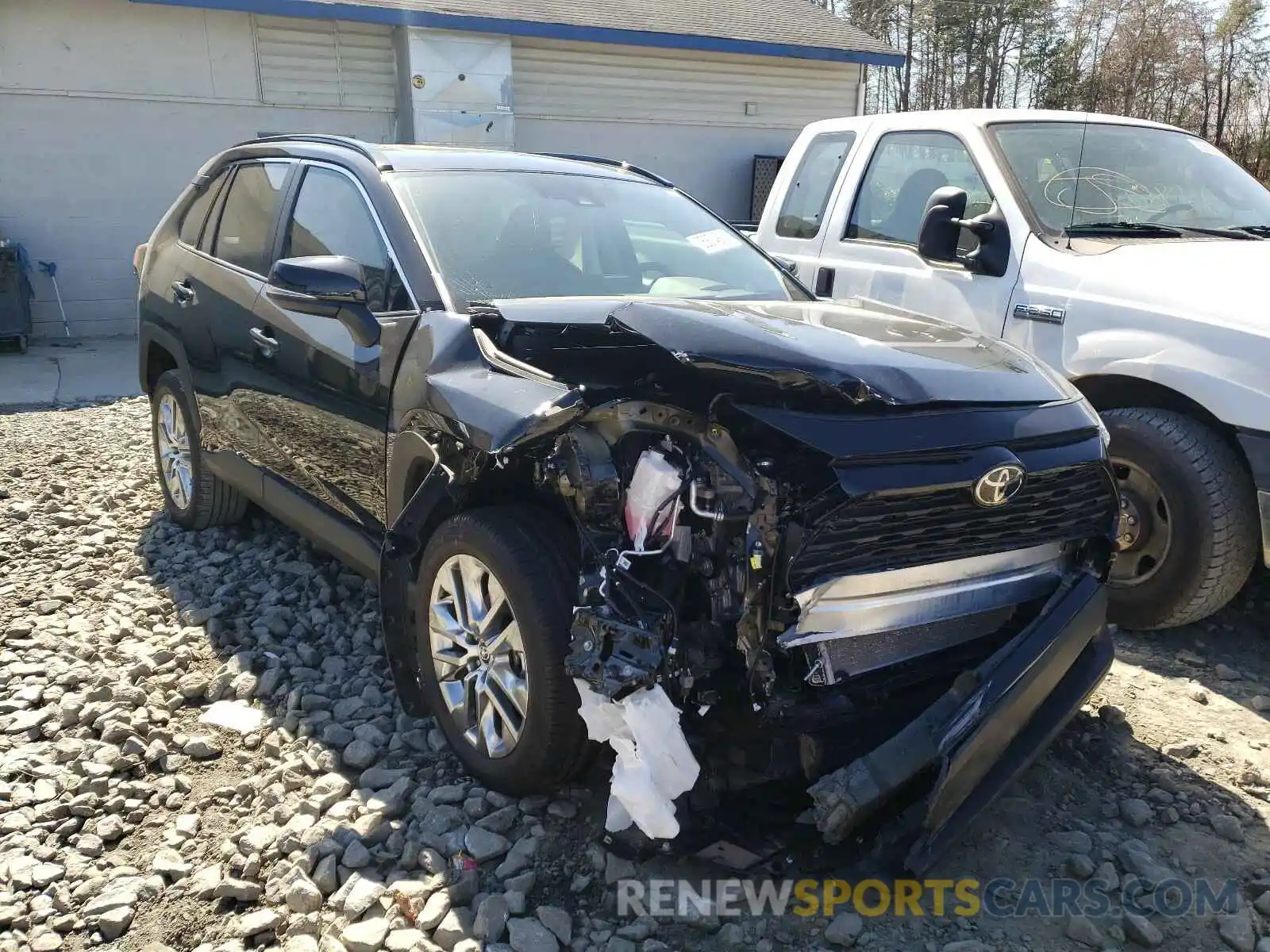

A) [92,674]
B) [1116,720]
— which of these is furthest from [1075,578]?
[92,674]

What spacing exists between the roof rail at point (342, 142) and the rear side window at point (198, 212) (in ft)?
0.79

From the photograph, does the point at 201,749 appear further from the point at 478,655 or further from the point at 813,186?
the point at 813,186

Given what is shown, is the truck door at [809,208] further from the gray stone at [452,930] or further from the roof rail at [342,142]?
the gray stone at [452,930]

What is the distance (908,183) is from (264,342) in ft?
11.1

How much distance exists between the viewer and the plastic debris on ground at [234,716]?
3.36 meters

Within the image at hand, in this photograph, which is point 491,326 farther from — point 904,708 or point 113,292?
point 113,292

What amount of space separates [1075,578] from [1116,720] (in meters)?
0.92

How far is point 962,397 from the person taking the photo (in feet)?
8.35

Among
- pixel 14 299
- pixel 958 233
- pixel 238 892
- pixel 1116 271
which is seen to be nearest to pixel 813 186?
pixel 958 233

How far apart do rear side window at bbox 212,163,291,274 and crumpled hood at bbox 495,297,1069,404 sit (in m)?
1.63

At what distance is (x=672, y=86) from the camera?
14336mm

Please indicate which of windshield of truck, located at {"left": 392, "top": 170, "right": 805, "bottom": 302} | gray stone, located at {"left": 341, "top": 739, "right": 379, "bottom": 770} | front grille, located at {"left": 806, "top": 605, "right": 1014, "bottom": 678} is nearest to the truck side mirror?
windshield of truck, located at {"left": 392, "top": 170, "right": 805, "bottom": 302}

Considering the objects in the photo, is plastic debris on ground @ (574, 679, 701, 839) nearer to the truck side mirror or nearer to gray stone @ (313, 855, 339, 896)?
gray stone @ (313, 855, 339, 896)

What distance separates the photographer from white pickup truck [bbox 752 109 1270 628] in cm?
371
